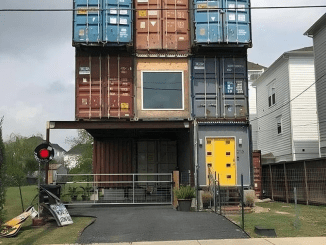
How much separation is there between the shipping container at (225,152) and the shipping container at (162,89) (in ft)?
4.96

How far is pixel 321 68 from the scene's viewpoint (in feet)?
77.6

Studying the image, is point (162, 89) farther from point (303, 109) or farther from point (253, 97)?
point (253, 97)

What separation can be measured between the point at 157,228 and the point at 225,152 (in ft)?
21.4

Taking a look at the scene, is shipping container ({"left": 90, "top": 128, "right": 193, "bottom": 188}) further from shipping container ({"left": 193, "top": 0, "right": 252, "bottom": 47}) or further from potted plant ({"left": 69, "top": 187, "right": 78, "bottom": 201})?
shipping container ({"left": 193, "top": 0, "right": 252, "bottom": 47})

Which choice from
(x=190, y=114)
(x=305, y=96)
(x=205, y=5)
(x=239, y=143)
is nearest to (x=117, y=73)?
(x=190, y=114)

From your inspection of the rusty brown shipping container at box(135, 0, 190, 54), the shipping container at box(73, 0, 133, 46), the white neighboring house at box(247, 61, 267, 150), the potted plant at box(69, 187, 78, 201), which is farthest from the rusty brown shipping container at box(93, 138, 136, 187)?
the white neighboring house at box(247, 61, 267, 150)

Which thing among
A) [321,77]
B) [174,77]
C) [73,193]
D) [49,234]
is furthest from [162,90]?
[321,77]

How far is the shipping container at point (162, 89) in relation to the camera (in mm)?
17484

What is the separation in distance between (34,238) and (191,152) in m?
7.83

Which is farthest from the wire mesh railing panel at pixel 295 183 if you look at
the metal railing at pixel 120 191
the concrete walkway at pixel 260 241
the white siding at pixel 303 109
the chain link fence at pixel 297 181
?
the white siding at pixel 303 109

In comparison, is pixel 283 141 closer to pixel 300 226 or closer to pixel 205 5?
pixel 205 5

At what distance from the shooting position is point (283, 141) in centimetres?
2819

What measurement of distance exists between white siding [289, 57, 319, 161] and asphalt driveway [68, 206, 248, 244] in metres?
15.9

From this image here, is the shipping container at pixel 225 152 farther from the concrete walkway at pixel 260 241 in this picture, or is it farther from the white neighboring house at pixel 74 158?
the white neighboring house at pixel 74 158
